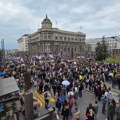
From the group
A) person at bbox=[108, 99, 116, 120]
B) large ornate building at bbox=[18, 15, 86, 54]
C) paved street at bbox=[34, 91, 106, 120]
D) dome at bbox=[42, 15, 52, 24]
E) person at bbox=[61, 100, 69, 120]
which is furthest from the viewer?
dome at bbox=[42, 15, 52, 24]

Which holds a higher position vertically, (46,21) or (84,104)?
(46,21)

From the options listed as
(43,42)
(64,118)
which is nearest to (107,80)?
(64,118)

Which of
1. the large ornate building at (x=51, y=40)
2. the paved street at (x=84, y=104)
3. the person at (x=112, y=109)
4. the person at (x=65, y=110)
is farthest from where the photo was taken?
the large ornate building at (x=51, y=40)

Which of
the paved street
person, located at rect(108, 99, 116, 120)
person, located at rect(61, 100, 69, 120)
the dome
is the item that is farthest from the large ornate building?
person, located at rect(108, 99, 116, 120)

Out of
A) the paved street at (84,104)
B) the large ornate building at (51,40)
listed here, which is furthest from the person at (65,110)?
the large ornate building at (51,40)

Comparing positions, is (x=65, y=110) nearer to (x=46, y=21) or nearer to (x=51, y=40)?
(x=51, y=40)

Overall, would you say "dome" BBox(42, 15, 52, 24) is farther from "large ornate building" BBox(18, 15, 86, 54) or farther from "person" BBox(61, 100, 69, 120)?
"person" BBox(61, 100, 69, 120)

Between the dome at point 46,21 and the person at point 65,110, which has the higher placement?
the dome at point 46,21

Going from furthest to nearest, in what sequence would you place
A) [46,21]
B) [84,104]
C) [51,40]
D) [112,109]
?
[51,40], [46,21], [84,104], [112,109]

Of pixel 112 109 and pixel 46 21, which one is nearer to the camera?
pixel 112 109

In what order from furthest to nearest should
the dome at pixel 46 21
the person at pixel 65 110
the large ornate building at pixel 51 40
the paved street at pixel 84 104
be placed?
the dome at pixel 46 21, the large ornate building at pixel 51 40, the paved street at pixel 84 104, the person at pixel 65 110

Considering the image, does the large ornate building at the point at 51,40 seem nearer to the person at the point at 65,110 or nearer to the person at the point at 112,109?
the person at the point at 65,110

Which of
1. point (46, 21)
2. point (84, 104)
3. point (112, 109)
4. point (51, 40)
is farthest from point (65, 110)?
point (46, 21)

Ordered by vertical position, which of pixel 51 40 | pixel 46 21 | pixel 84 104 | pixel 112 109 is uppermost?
pixel 46 21
